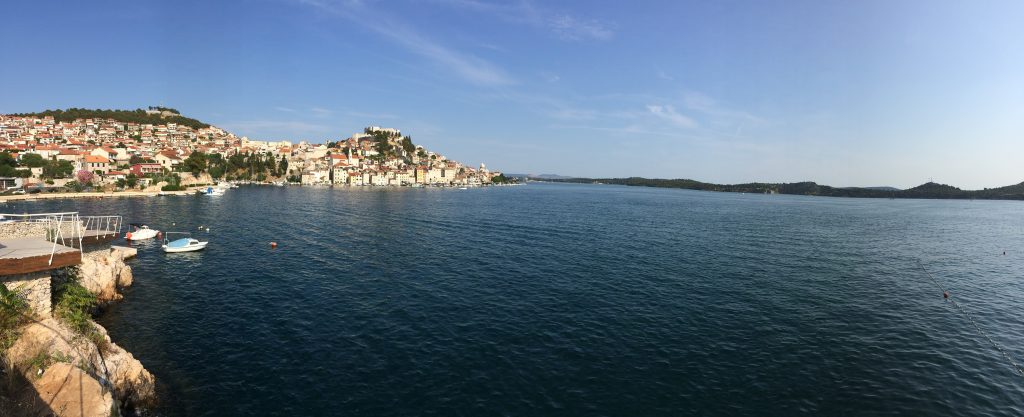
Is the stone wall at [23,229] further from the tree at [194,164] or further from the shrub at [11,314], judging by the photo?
the tree at [194,164]

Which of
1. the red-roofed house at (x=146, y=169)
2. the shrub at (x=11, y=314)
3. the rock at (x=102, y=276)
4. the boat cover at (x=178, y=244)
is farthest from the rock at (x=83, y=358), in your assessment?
the red-roofed house at (x=146, y=169)

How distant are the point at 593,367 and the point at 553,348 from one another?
261cm

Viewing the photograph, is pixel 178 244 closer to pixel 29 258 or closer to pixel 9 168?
pixel 29 258

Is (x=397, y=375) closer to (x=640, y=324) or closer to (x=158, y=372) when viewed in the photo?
(x=158, y=372)

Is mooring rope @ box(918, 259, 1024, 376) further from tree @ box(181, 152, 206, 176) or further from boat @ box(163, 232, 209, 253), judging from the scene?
tree @ box(181, 152, 206, 176)

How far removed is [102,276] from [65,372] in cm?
1654

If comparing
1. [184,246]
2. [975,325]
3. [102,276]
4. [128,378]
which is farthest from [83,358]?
[975,325]

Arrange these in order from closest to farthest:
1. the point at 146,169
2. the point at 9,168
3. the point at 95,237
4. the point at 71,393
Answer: the point at 71,393, the point at 95,237, the point at 9,168, the point at 146,169

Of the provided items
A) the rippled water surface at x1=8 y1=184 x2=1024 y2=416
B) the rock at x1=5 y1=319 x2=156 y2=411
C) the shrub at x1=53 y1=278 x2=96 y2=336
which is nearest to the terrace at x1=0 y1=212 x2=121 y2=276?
the shrub at x1=53 y1=278 x2=96 y2=336

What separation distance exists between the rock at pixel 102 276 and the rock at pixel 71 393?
48.0ft

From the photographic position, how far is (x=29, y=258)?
17.6m

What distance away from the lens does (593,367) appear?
66.6 feet

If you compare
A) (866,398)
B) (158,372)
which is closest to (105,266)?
(158,372)

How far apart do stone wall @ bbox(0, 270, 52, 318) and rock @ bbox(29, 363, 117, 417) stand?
5.58 meters
